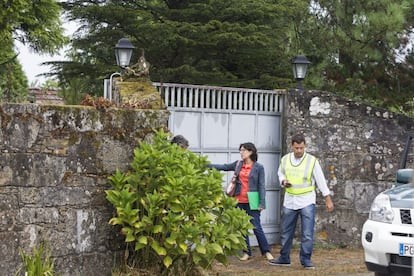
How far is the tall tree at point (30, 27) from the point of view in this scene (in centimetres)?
1919

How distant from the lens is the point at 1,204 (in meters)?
7.20

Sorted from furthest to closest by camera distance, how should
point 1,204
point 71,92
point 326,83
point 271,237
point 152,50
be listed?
point 326,83 < point 152,50 < point 71,92 < point 271,237 < point 1,204

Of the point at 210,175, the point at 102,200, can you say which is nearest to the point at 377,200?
the point at 210,175

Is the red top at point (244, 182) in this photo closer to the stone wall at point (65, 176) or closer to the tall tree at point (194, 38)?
the stone wall at point (65, 176)

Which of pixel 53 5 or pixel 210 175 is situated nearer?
pixel 210 175

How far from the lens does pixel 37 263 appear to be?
281 inches

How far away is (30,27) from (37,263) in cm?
1391

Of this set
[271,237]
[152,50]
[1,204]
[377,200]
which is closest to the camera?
[1,204]

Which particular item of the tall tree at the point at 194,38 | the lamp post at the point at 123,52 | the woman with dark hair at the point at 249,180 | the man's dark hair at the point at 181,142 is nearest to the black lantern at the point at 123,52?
the lamp post at the point at 123,52

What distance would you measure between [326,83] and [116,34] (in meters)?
5.32

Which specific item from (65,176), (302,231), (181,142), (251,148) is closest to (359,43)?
(251,148)

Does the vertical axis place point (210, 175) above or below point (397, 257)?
above

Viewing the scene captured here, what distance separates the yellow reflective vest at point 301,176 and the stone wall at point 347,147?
4.51ft

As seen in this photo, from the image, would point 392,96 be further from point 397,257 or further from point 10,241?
point 10,241
